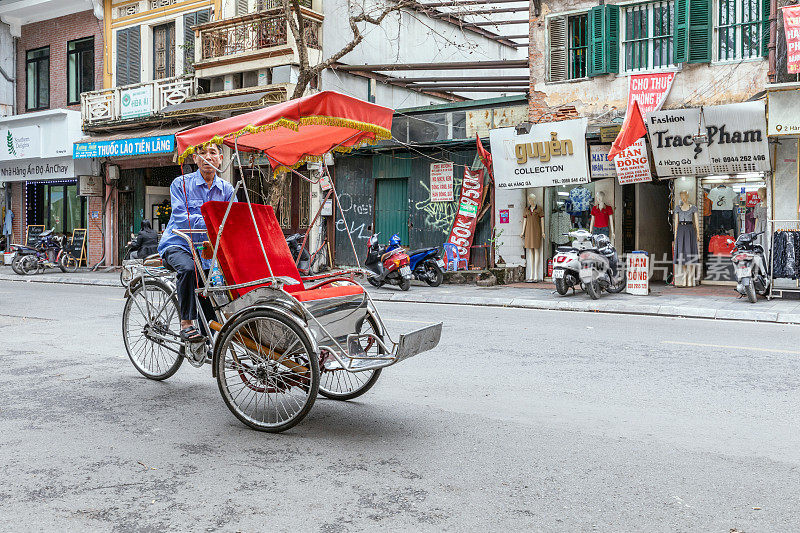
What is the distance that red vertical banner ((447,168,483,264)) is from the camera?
18.6 metres

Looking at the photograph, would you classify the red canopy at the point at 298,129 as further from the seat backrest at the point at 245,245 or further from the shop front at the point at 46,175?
the shop front at the point at 46,175

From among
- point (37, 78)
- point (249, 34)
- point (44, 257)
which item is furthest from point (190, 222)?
point (37, 78)

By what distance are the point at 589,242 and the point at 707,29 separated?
16.5 ft

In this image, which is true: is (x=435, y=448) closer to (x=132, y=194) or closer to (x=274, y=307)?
(x=274, y=307)

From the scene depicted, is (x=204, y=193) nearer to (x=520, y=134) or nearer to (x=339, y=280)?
(x=339, y=280)

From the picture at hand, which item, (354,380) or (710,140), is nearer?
(354,380)

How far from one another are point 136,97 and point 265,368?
2044 cm

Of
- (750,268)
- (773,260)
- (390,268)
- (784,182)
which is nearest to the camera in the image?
(750,268)

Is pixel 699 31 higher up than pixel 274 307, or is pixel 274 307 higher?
pixel 699 31

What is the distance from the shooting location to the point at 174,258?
18.6 feet

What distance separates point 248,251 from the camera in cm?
555

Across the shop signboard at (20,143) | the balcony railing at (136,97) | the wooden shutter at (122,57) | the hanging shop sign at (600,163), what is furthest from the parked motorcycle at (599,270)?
the shop signboard at (20,143)

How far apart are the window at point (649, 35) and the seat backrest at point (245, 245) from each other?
12596 millimetres

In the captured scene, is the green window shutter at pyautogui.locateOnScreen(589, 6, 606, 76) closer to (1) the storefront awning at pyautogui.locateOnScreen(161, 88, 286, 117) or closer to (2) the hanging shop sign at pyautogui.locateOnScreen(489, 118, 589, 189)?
(2) the hanging shop sign at pyautogui.locateOnScreen(489, 118, 589, 189)
